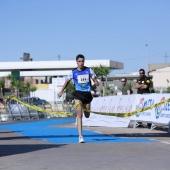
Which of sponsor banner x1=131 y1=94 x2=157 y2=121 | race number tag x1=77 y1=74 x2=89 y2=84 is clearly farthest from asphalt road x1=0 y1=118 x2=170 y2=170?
sponsor banner x1=131 y1=94 x2=157 y2=121

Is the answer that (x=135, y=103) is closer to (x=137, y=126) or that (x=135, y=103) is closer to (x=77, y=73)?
(x=137, y=126)

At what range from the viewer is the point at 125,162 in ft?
26.1

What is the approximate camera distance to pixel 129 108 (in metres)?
16.8

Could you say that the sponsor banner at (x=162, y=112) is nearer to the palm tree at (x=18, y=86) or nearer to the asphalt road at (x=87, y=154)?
the asphalt road at (x=87, y=154)

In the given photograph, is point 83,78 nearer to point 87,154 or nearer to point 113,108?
point 87,154

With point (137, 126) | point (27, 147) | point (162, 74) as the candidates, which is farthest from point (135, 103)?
point (162, 74)

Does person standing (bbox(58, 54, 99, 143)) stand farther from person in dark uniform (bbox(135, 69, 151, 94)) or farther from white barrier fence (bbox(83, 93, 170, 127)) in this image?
person in dark uniform (bbox(135, 69, 151, 94))

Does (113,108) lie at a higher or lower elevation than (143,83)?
lower

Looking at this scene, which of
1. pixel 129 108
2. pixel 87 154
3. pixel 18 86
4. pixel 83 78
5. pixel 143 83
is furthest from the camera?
pixel 18 86

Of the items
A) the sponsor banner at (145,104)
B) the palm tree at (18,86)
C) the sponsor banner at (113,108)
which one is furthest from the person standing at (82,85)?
the palm tree at (18,86)

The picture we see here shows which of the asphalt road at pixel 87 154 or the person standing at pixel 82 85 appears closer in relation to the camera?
the asphalt road at pixel 87 154

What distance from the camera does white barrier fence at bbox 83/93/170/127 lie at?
15.1m

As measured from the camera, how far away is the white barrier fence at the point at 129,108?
15.1m

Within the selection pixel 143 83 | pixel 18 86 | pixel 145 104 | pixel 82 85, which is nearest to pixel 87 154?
pixel 82 85
